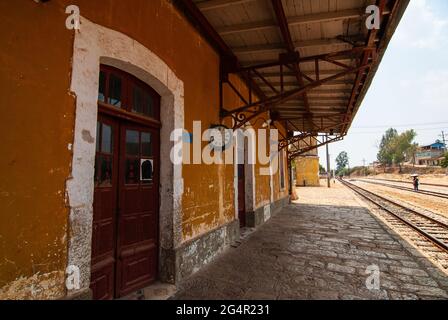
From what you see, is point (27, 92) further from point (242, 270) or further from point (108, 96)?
point (242, 270)

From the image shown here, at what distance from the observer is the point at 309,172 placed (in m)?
30.3

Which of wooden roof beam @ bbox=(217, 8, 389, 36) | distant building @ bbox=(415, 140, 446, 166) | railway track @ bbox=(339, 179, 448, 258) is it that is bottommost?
railway track @ bbox=(339, 179, 448, 258)

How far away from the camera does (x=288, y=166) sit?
48.6 feet

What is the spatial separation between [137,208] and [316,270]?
9.61 ft

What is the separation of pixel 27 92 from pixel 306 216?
8.96m

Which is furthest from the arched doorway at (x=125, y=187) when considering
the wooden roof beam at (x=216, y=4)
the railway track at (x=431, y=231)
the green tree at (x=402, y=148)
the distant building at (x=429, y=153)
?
the distant building at (x=429, y=153)

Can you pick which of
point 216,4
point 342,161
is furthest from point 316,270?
point 342,161

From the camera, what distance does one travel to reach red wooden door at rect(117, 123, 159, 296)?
9.66ft

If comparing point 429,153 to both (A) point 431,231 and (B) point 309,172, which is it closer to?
(B) point 309,172

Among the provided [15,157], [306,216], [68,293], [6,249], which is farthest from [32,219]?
[306,216]

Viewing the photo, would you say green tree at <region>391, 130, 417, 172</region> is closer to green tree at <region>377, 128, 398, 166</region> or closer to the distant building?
green tree at <region>377, 128, 398, 166</region>

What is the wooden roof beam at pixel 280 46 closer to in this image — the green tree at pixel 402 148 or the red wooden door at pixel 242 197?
the red wooden door at pixel 242 197

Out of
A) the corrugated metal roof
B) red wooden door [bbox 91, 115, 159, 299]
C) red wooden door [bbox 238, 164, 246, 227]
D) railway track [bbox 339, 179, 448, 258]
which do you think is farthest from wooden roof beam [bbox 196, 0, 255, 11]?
railway track [bbox 339, 179, 448, 258]

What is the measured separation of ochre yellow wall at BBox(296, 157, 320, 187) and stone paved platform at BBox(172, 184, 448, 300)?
2455 centimetres
